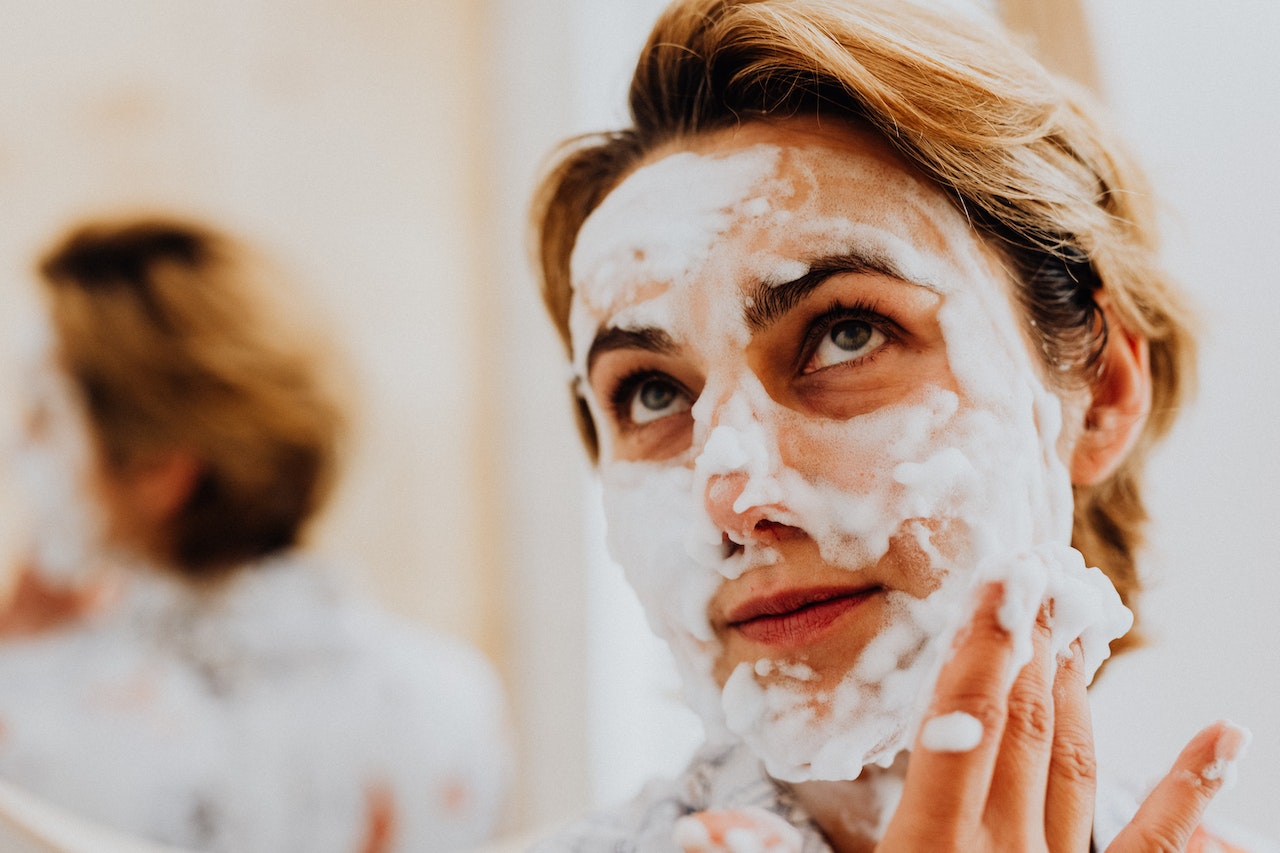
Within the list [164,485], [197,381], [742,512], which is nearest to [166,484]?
[164,485]

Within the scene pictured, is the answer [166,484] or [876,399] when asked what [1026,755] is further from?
[166,484]

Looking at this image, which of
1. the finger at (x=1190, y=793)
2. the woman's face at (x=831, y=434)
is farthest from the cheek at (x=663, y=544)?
the finger at (x=1190, y=793)

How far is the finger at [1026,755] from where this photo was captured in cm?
45

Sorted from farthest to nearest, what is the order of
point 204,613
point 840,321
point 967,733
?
point 204,613
point 840,321
point 967,733

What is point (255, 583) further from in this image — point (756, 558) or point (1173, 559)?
point (1173, 559)

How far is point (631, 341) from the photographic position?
1.92 feet

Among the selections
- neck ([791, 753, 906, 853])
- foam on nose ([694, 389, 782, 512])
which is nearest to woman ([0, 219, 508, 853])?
neck ([791, 753, 906, 853])

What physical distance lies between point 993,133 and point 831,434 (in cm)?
17

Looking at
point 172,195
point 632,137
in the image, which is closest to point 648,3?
point 632,137

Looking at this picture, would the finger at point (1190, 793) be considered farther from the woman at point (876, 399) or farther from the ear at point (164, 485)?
the ear at point (164, 485)

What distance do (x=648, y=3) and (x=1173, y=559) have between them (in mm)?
662

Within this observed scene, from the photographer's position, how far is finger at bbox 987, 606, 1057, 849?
1.49 ft

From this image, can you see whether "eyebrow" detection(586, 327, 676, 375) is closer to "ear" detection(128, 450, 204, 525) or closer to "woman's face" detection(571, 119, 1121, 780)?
"woman's face" detection(571, 119, 1121, 780)

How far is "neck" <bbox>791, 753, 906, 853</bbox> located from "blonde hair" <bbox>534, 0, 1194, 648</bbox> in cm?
17
